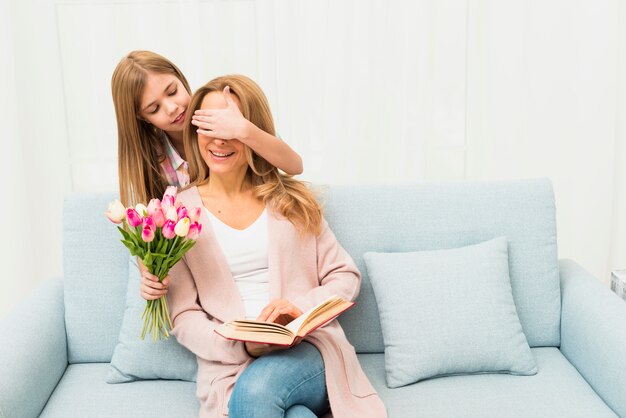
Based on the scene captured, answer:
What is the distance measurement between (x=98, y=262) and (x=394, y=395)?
923 mm

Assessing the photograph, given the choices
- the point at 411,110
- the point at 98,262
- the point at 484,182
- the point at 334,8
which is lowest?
the point at 98,262

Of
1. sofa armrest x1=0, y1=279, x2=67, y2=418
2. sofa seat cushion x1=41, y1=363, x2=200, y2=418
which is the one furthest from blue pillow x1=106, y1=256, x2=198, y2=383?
sofa armrest x1=0, y1=279, x2=67, y2=418

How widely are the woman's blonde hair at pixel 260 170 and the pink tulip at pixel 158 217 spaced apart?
357 mm

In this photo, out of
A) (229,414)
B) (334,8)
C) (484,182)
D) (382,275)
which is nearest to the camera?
(229,414)

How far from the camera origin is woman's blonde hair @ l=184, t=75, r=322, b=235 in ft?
5.96

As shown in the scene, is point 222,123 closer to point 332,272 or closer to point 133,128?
point 133,128

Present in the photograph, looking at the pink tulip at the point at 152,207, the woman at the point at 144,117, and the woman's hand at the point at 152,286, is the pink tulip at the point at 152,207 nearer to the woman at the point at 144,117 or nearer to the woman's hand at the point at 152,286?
the woman's hand at the point at 152,286

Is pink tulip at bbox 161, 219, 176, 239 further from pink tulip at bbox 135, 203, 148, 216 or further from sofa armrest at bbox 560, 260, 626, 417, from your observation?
sofa armrest at bbox 560, 260, 626, 417

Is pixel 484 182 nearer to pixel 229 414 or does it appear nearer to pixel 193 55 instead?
pixel 229 414

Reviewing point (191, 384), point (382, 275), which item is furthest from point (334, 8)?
point (191, 384)

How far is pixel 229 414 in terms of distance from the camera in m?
1.55

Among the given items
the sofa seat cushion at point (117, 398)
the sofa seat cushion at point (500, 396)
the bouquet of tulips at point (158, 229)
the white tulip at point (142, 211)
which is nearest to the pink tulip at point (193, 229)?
the bouquet of tulips at point (158, 229)

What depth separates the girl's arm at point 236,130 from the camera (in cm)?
173

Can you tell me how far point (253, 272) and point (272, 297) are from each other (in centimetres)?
9
